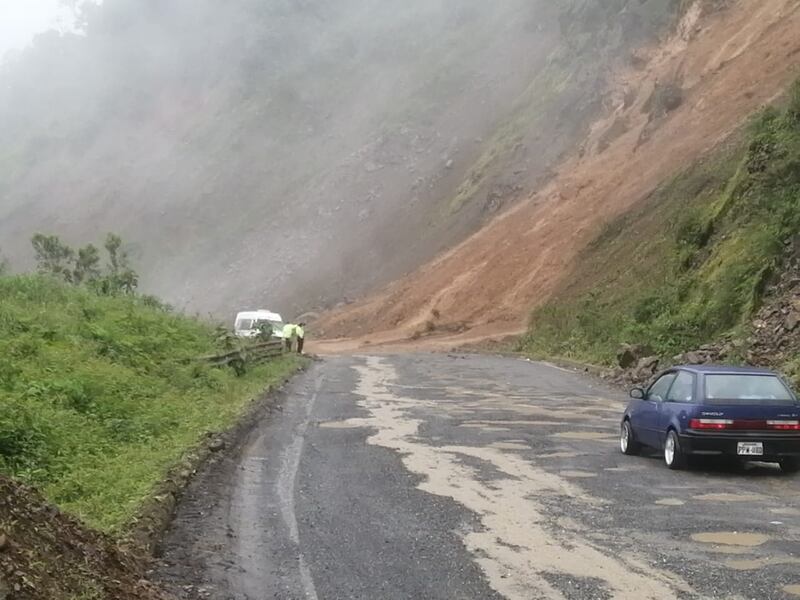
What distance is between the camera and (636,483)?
442 inches

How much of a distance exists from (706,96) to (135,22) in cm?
8434

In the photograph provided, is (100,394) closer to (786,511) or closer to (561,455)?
(561,455)

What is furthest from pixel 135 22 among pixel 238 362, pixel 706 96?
pixel 238 362

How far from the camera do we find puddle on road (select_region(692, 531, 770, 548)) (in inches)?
328

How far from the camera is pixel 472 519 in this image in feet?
30.4

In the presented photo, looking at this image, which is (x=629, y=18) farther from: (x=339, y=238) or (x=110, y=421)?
(x=110, y=421)

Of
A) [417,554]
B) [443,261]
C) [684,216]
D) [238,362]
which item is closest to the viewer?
A: [417,554]

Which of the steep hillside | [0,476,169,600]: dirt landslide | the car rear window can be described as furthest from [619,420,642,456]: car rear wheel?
the steep hillside

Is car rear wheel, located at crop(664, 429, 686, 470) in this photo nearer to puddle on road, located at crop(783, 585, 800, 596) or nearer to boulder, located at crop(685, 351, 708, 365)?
puddle on road, located at crop(783, 585, 800, 596)

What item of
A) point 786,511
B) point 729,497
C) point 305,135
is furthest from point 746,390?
→ point 305,135

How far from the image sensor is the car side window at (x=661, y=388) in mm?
13141

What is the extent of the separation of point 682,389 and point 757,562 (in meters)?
5.18

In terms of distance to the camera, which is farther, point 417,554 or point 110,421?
point 110,421

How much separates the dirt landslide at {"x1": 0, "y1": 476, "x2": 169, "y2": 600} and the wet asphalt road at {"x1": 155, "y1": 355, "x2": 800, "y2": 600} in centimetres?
57
